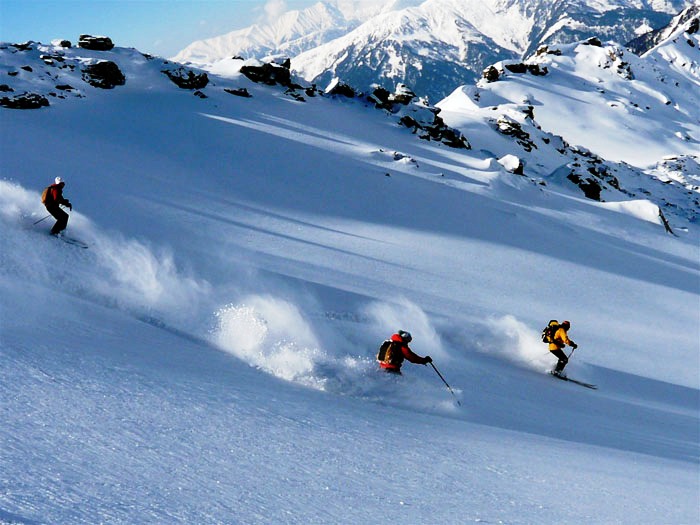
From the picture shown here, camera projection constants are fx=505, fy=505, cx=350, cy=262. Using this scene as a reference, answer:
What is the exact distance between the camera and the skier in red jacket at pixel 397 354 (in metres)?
10.1

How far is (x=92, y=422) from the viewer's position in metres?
5.54

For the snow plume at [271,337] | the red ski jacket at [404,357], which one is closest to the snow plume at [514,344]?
the red ski jacket at [404,357]

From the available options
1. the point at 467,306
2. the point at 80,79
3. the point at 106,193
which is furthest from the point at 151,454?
the point at 80,79

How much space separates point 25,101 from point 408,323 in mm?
26371

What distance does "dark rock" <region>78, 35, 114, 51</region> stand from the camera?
40375 millimetres

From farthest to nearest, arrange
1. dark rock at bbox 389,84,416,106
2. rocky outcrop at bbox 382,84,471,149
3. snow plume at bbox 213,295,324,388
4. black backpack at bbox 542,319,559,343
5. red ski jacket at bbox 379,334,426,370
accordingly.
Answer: dark rock at bbox 389,84,416,106 → rocky outcrop at bbox 382,84,471,149 → black backpack at bbox 542,319,559,343 → red ski jacket at bbox 379,334,426,370 → snow plume at bbox 213,295,324,388

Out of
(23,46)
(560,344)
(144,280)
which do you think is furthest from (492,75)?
(144,280)

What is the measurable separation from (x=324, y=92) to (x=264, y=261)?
Answer: 1364 inches

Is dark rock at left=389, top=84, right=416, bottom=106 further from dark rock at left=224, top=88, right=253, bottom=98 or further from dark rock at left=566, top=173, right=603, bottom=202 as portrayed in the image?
dark rock at left=566, top=173, right=603, bottom=202

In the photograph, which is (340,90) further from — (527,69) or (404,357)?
(527,69)

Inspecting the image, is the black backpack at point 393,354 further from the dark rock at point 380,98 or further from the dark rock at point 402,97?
the dark rock at point 402,97

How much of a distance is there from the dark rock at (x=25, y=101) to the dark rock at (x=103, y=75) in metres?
6.13

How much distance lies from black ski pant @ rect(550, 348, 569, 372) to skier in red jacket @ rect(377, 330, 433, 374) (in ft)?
16.9

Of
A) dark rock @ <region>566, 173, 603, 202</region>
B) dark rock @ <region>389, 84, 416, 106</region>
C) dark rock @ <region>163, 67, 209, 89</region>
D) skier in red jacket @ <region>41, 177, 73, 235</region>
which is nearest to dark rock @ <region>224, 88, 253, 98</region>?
dark rock @ <region>163, 67, 209, 89</region>
